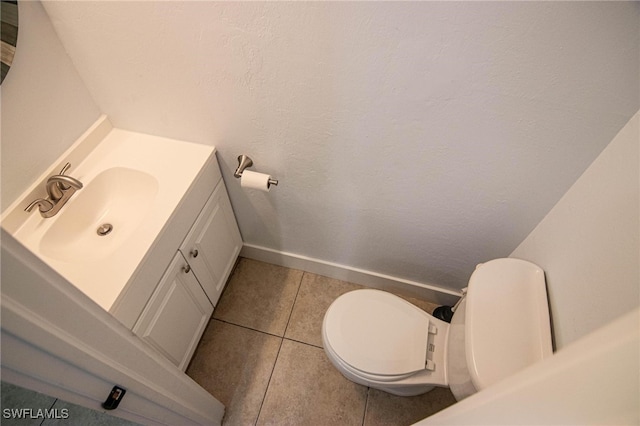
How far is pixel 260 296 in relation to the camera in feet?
5.24

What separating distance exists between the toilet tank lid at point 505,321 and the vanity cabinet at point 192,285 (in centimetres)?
94

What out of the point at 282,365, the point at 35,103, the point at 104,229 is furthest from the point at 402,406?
the point at 35,103

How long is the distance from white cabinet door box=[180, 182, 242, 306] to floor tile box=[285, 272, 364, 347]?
395mm

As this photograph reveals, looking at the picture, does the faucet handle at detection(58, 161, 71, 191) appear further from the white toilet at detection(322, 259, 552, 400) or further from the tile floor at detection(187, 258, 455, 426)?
the white toilet at detection(322, 259, 552, 400)

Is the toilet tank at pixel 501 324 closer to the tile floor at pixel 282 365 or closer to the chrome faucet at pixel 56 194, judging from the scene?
the tile floor at pixel 282 365

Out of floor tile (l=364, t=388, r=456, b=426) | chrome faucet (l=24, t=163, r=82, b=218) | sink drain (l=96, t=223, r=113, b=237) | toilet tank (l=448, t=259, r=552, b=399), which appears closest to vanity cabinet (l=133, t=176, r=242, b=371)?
sink drain (l=96, t=223, r=113, b=237)

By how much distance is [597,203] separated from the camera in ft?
2.40

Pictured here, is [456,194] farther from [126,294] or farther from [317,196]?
[126,294]

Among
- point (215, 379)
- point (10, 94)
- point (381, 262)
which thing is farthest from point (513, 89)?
point (215, 379)

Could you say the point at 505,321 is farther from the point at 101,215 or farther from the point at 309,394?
the point at 101,215

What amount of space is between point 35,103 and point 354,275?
1.39 m

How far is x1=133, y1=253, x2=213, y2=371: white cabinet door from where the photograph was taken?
3.23 ft

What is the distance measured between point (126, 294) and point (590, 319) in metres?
1.13

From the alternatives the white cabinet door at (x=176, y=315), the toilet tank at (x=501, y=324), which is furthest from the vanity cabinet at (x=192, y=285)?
the toilet tank at (x=501, y=324)
